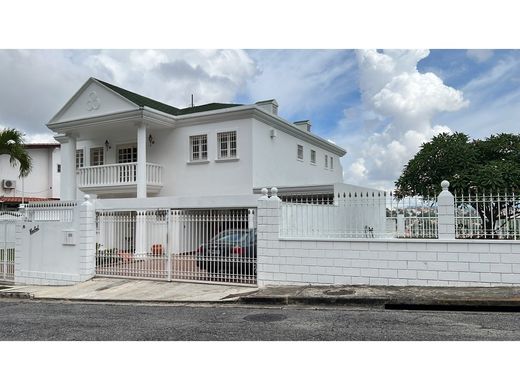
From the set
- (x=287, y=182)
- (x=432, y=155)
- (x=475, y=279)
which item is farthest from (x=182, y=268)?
(x=432, y=155)

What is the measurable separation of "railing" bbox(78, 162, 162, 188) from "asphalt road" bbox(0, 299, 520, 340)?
11389mm

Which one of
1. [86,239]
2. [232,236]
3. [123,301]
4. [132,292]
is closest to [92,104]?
[86,239]

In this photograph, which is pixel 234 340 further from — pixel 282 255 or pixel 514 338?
pixel 282 255

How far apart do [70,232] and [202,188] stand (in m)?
7.63

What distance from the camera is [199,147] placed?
21.0 m

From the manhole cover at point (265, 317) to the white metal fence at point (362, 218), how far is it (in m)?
3.26

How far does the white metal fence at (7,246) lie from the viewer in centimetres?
1520

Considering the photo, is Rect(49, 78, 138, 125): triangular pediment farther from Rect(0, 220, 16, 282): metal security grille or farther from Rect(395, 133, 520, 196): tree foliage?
Rect(395, 133, 520, 196): tree foliage

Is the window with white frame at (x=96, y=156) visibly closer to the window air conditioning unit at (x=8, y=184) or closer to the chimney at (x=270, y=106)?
the chimney at (x=270, y=106)

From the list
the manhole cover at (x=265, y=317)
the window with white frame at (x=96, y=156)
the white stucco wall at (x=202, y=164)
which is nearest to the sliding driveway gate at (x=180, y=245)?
the manhole cover at (x=265, y=317)

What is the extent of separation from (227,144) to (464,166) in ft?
32.6

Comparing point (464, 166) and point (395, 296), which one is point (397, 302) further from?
point (464, 166)

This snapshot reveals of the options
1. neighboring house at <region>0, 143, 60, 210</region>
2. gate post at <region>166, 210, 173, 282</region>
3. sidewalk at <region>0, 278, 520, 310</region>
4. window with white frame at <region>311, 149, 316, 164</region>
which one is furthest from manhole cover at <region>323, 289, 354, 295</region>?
neighboring house at <region>0, 143, 60, 210</region>

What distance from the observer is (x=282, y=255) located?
11.4 m
